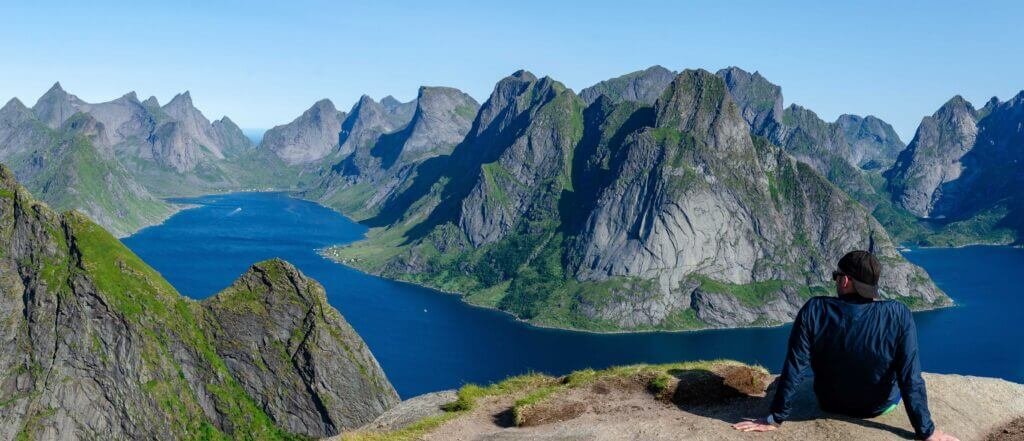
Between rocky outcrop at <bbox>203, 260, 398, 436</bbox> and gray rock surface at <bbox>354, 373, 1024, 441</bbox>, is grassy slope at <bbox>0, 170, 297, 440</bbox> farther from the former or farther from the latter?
gray rock surface at <bbox>354, 373, 1024, 441</bbox>

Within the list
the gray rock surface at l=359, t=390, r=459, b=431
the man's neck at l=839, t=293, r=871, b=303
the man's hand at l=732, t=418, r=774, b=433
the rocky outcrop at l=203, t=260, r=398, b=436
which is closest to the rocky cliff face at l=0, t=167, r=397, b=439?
the rocky outcrop at l=203, t=260, r=398, b=436

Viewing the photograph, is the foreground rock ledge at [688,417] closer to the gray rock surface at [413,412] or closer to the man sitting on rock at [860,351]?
the gray rock surface at [413,412]

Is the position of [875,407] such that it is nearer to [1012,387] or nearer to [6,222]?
[1012,387]

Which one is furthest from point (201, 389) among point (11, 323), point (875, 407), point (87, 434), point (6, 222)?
point (875, 407)

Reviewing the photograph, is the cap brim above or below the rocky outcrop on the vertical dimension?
above

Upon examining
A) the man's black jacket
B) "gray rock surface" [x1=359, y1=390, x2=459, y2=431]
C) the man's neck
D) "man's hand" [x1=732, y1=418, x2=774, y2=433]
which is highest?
the man's neck

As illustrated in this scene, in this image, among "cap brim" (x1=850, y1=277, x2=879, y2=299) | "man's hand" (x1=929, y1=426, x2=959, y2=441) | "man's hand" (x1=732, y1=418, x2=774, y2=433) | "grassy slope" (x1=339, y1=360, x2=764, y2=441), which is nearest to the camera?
"cap brim" (x1=850, y1=277, x2=879, y2=299)
